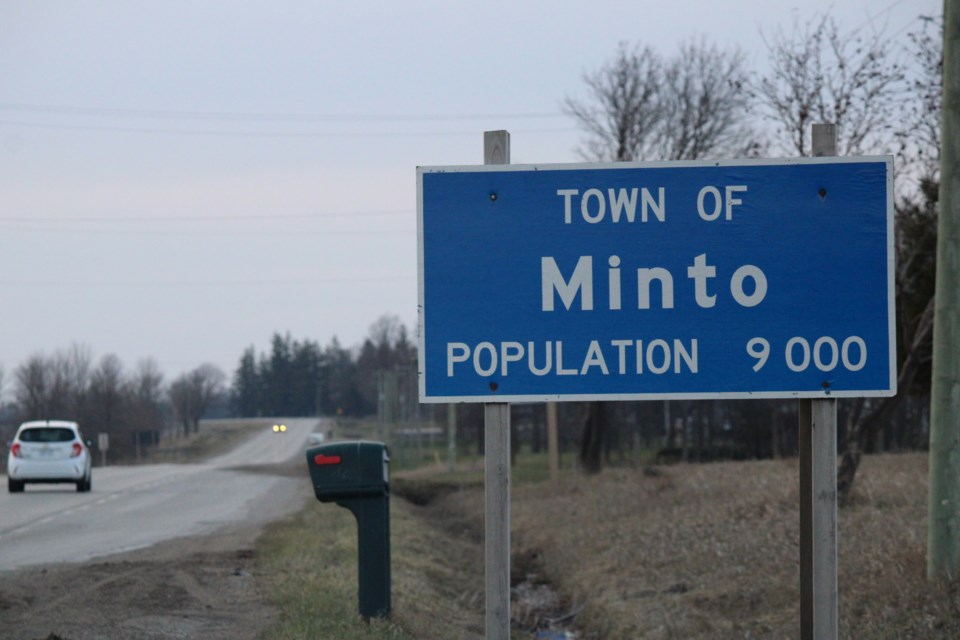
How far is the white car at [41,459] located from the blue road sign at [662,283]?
78.6 feet

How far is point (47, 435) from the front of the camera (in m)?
28.0

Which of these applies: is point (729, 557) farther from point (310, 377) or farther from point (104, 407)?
point (310, 377)

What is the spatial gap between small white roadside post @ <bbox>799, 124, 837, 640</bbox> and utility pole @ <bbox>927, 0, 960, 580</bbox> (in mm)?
4253

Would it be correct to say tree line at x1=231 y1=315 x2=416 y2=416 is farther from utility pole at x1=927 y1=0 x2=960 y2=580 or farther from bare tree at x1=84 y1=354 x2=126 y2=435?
utility pole at x1=927 y1=0 x2=960 y2=580

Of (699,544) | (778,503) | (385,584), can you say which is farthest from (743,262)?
(778,503)

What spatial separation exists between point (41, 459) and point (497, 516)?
24.2 m

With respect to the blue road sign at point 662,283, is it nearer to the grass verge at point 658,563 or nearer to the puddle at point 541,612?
the grass verge at point 658,563

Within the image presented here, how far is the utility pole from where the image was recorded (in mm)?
9273

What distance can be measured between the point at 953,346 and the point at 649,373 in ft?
15.4

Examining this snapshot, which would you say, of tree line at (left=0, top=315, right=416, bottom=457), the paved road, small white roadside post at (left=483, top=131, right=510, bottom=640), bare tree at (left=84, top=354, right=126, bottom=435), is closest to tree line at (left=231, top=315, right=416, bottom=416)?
tree line at (left=0, top=315, right=416, bottom=457)

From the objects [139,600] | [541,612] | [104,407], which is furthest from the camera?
[104,407]

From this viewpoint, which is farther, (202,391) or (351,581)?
(202,391)

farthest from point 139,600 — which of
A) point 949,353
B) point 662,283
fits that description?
point 949,353

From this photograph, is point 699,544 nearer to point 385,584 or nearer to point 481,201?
point 385,584
